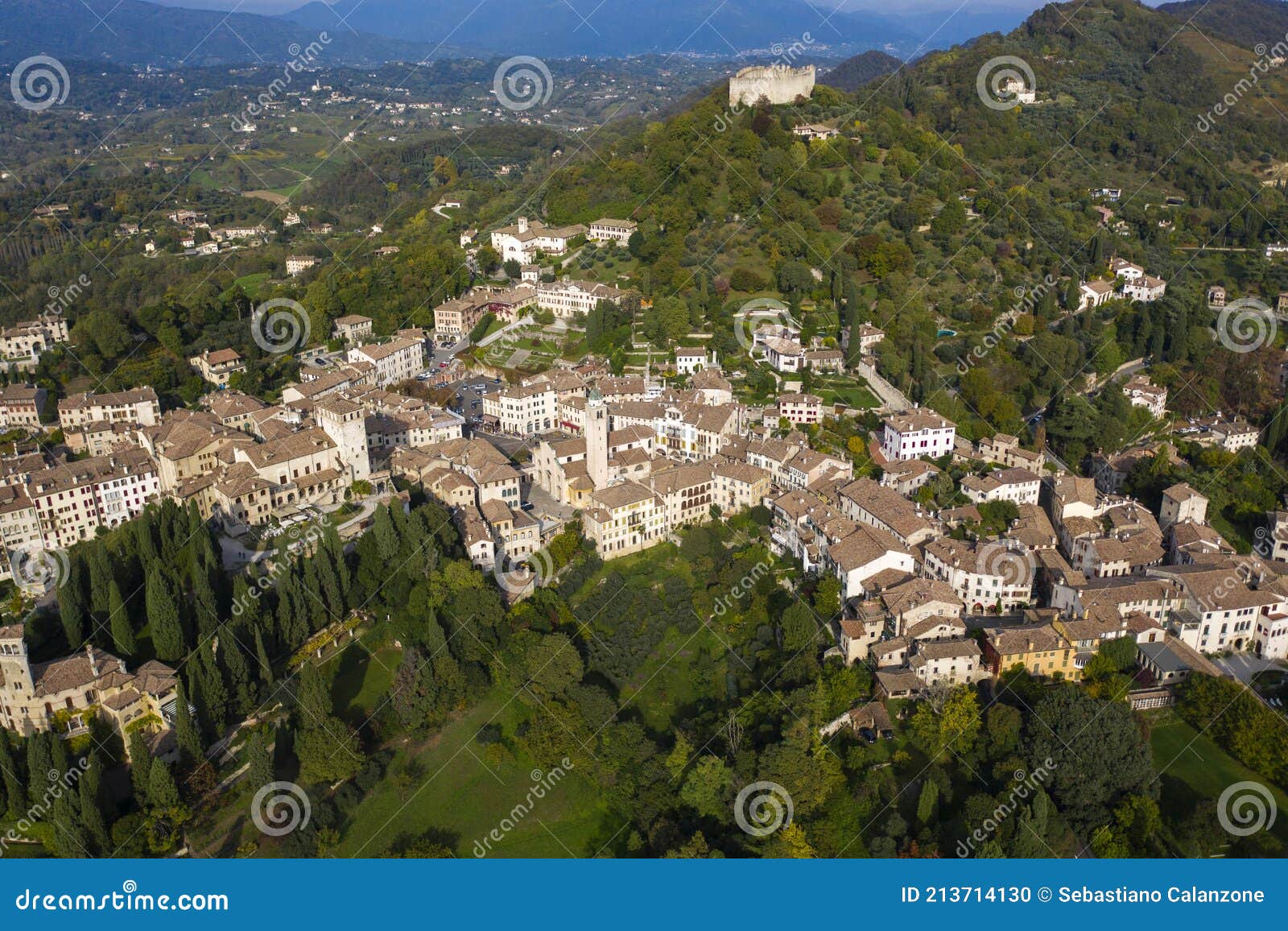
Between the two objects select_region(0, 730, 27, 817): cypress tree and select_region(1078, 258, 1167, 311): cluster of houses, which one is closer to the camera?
select_region(0, 730, 27, 817): cypress tree

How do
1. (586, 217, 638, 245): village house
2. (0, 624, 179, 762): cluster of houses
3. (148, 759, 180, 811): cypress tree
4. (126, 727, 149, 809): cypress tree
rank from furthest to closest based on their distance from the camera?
1. (586, 217, 638, 245): village house
2. (0, 624, 179, 762): cluster of houses
3. (126, 727, 149, 809): cypress tree
4. (148, 759, 180, 811): cypress tree

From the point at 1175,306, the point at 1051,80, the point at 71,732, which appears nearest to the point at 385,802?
the point at 71,732

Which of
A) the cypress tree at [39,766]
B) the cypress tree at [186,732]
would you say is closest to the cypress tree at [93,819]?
the cypress tree at [39,766]

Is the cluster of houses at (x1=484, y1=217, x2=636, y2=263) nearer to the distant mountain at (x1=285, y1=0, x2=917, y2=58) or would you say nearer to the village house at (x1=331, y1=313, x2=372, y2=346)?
the village house at (x1=331, y1=313, x2=372, y2=346)

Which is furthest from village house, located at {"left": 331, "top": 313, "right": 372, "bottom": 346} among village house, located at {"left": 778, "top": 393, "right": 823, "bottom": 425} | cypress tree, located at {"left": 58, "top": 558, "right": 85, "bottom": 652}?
cypress tree, located at {"left": 58, "top": 558, "right": 85, "bottom": 652}

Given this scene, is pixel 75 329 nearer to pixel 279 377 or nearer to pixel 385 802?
pixel 279 377
